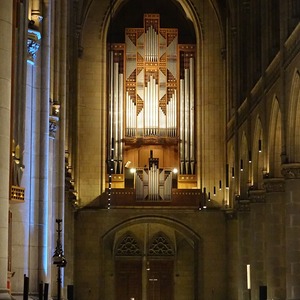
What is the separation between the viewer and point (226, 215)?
1902 inches

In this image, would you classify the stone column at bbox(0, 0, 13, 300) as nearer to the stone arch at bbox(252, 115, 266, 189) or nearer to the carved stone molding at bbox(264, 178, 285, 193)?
the carved stone molding at bbox(264, 178, 285, 193)

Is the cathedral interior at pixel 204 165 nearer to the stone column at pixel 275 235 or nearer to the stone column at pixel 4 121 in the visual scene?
the stone column at pixel 275 235

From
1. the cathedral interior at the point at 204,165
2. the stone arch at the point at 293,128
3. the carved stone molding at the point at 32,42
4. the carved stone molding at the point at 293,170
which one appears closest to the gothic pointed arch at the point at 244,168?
the cathedral interior at the point at 204,165

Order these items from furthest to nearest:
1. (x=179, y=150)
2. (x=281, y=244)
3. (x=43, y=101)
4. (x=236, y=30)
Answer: (x=179, y=150) → (x=236, y=30) → (x=281, y=244) → (x=43, y=101)

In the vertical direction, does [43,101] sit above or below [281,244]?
above

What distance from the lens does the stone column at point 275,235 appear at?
36.7m

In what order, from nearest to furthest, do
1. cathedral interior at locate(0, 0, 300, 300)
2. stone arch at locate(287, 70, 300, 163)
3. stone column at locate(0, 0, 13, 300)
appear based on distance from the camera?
stone column at locate(0, 0, 13, 300)
stone arch at locate(287, 70, 300, 163)
cathedral interior at locate(0, 0, 300, 300)

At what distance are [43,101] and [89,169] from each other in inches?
1004

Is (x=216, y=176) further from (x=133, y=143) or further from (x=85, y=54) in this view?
(x=85, y=54)

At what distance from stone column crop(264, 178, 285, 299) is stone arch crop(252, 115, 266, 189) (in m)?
2.99

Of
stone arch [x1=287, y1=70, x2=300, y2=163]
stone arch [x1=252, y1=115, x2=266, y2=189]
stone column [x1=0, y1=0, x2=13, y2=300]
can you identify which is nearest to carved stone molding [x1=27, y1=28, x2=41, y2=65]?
stone column [x1=0, y1=0, x2=13, y2=300]

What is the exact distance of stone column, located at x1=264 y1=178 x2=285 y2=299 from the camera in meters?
36.7

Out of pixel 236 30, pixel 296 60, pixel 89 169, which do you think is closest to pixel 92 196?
pixel 89 169

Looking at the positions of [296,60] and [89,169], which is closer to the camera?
[296,60]
